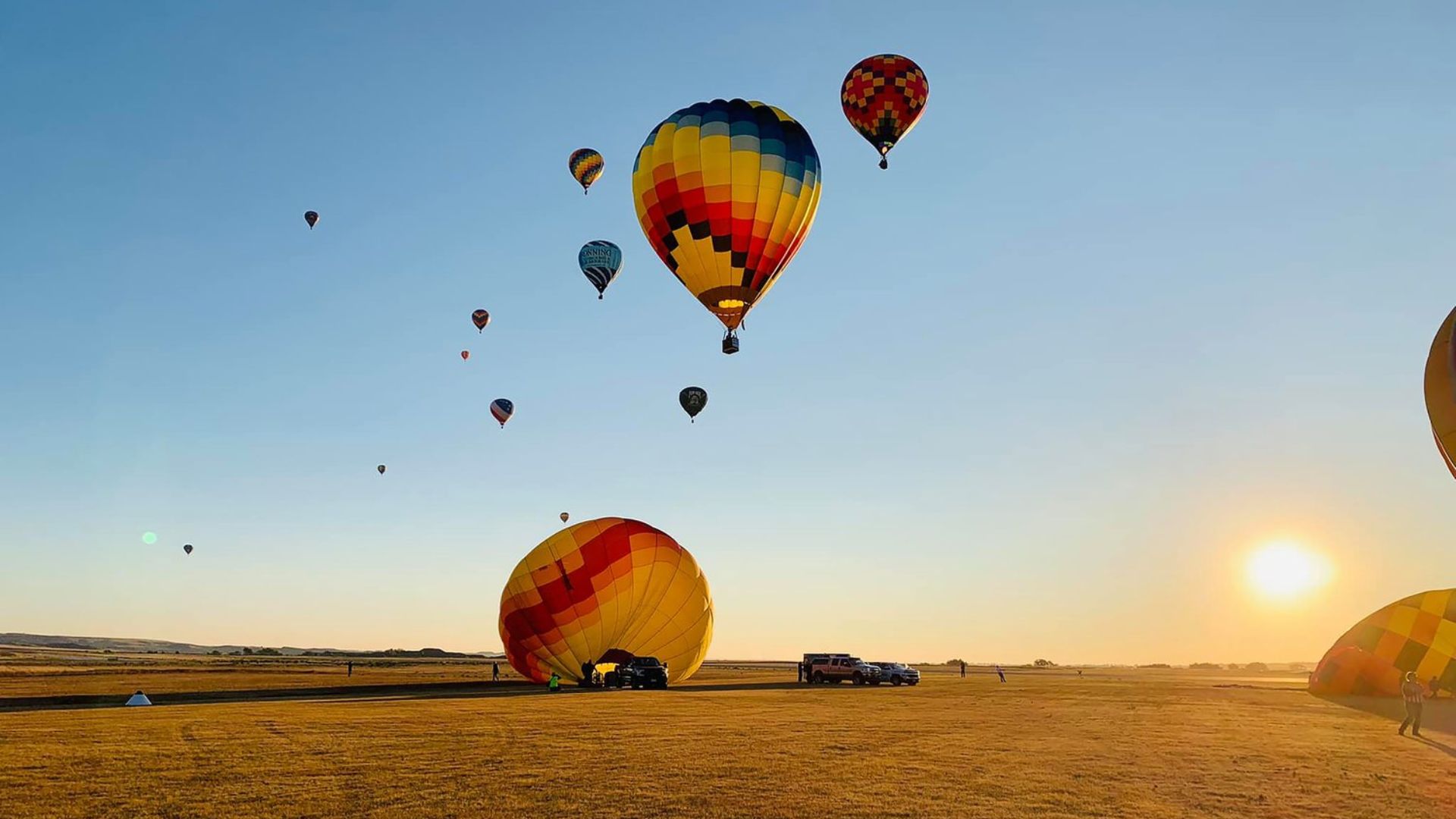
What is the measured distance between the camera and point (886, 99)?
123ft

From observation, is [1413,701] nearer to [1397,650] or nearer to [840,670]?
[1397,650]

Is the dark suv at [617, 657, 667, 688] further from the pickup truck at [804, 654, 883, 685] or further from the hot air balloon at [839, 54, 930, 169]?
the hot air balloon at [839, 54, 930, 169]

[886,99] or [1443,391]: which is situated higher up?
[886,99]

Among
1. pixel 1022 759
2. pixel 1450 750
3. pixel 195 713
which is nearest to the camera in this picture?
pixel 1022 759

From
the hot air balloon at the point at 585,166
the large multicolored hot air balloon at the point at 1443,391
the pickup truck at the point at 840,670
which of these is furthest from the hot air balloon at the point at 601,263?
the large multicolored hot air balloon at the point at 1443,391

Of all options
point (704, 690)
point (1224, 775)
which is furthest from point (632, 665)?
point (1224, 775)

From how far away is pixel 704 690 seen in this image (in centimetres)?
3819

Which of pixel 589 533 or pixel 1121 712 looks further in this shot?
pixel 589 533

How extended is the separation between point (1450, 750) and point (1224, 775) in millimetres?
7417

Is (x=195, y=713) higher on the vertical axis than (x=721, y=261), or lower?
lower

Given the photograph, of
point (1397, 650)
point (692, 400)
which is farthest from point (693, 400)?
point (1397, 650)

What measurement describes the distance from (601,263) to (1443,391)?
32317 mm

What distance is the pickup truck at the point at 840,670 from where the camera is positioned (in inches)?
1930

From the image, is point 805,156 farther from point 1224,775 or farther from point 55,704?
point 55,704
